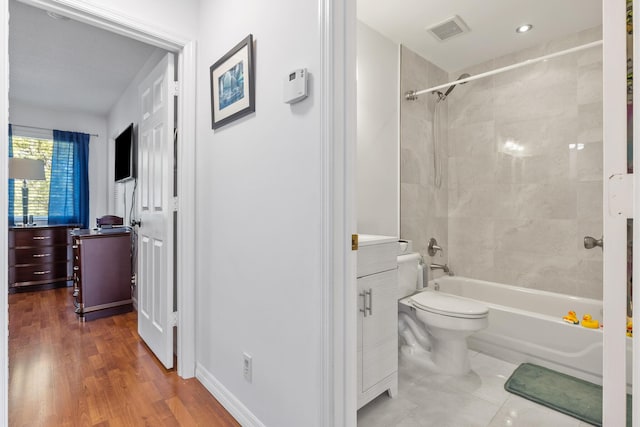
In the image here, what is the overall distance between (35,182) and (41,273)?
1.25 m

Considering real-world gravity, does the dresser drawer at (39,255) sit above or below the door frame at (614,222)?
below

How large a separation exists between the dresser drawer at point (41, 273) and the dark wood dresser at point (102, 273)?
4.47 feet

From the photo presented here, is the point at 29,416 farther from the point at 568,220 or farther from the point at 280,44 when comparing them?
the point at 568,220


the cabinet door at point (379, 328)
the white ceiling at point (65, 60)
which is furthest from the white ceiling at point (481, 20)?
the white ceiling at point (65, 60)

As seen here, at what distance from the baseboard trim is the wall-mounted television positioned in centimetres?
252

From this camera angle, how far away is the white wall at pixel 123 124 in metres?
3.30

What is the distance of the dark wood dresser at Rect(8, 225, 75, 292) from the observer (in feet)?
13.0

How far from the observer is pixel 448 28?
8.23 feet

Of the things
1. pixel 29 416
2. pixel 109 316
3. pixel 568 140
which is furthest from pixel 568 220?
pixel 109 316

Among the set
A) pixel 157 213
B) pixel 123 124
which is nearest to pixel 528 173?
pixel 157 213

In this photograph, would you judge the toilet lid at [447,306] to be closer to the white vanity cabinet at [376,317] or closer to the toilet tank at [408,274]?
the toilet tank at [408,274]

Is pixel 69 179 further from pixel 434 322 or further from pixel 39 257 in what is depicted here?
pixel 434 322

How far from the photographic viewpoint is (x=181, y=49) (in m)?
2.00

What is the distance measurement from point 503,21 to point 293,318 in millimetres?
2655
